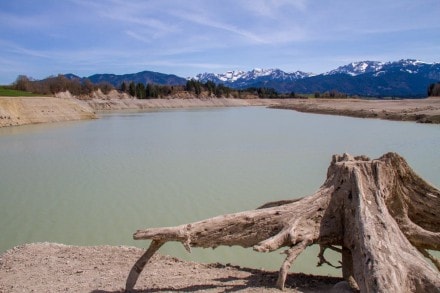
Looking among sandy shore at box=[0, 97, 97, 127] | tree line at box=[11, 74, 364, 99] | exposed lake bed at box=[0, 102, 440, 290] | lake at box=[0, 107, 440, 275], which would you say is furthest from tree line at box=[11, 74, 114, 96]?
lake at box=[0, 107, 440, 275]

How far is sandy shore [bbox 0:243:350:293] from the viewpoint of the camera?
15.8 feet

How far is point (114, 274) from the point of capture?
554cm

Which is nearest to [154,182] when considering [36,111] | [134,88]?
[36,111]

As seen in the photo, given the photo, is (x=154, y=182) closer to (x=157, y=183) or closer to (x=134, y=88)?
(x=157, y=183)

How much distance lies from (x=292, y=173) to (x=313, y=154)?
472cm

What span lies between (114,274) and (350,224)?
304 centimetres

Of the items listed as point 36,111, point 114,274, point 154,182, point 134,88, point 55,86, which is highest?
point 55,86

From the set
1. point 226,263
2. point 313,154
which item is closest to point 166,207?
point 226,263

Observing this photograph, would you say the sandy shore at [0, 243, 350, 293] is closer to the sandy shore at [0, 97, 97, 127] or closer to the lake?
the lake

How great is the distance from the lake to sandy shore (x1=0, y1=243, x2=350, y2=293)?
32.0 inches

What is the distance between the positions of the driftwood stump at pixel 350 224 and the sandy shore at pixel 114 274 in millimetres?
417

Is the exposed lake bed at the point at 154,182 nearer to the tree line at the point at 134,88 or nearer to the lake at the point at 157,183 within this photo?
the lake at the point at 157,183

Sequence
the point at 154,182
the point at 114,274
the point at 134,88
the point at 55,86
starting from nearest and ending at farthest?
the point at 114,274, the point at 154,182, the point at 55,86, the point at 134,88

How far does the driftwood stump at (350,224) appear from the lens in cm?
407
